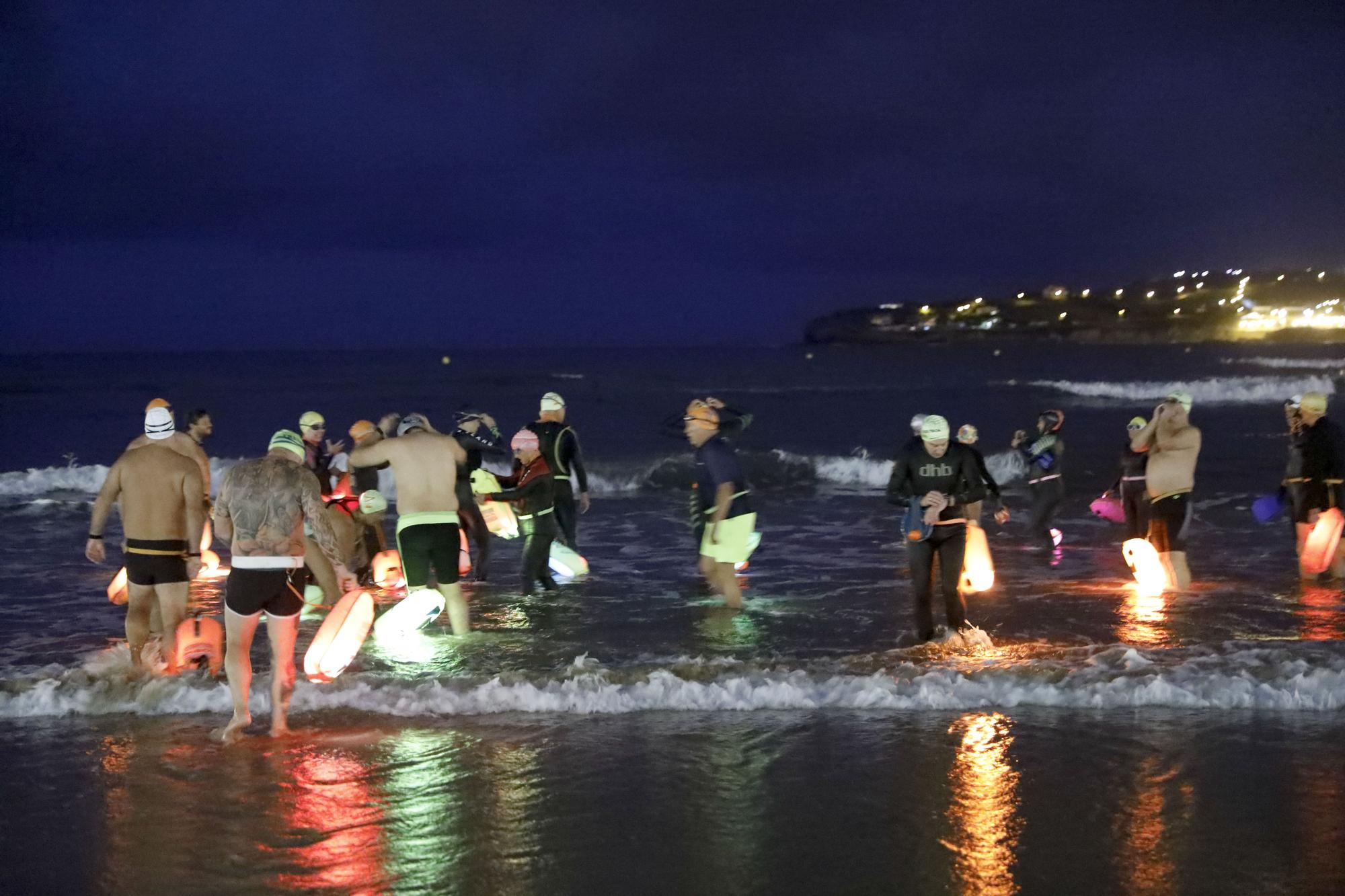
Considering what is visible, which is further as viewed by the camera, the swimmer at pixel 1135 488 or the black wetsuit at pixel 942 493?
the swimmer at pixel 1135 488

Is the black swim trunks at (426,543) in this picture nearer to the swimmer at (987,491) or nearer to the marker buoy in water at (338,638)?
the marker buoy in water at (338,638)

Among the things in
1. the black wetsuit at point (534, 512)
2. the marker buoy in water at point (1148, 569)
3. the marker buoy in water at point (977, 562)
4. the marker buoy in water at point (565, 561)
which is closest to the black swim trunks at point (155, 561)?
the black wetsuit at point (534, 512)

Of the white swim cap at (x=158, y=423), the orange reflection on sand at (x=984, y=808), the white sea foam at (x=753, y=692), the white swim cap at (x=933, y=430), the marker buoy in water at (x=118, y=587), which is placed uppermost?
the white swim cap at (x=158, y=423)

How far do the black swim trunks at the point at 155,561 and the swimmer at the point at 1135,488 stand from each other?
930cm

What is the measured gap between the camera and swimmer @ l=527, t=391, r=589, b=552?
37.5 ft

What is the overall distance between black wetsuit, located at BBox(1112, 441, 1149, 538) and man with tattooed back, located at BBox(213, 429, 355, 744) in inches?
352

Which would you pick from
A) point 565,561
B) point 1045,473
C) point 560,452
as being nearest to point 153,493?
point 560,452

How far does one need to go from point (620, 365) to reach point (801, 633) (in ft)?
322

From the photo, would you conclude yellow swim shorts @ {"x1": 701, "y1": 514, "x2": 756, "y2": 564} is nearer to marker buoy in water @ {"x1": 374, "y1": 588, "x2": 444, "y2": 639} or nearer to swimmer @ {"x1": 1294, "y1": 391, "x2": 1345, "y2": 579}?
marker buoy in water @ {"x1": 374, "y1": 588, "x2": 444, "y2": 639}

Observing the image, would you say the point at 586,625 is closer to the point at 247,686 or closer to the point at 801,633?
the point at 801,633

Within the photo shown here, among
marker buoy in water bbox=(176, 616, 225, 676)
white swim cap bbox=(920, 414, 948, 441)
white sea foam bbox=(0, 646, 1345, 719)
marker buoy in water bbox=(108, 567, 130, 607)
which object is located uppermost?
white swim cap bbox=(920, 414, 948, 441)

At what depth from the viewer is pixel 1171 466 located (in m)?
10.7

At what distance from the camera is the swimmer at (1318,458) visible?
10.9m

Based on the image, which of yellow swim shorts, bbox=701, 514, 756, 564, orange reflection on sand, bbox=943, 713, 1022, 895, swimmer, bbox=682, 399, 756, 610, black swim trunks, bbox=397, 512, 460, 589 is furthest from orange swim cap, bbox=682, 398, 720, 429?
orange reflection on sand, bbox=943, 713, 1022, 895
